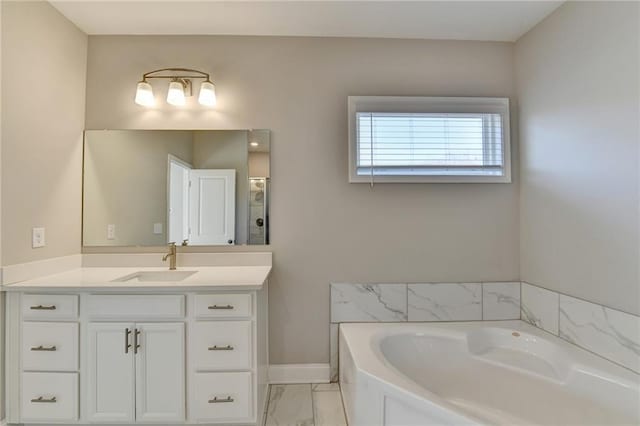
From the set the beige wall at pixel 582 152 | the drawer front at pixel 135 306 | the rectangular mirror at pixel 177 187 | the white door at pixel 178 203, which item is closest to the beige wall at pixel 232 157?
the rectangular mirror at pixel 177 187

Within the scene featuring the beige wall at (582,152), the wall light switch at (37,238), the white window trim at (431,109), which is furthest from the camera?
the white window trim at (431,109)

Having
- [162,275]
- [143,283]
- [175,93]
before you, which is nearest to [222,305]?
[143,283]

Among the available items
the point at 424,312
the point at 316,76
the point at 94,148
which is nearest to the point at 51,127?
the point at 94,148

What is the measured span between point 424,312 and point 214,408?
145 centimetres

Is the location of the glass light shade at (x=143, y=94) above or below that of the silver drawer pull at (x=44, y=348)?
above

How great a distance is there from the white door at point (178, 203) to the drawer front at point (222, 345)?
75 centimetres

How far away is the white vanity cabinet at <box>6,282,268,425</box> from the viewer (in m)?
1.68

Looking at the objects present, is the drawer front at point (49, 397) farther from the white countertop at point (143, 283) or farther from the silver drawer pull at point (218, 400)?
the silver drawer pull at point (218, 400)

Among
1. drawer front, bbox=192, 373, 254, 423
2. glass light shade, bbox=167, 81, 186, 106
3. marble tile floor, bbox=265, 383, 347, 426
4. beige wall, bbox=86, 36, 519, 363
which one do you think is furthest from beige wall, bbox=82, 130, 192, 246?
marble tile floor, bbox=265, 383, 347, 426

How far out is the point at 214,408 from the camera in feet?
5.59

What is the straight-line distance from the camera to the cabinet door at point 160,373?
1.68 m

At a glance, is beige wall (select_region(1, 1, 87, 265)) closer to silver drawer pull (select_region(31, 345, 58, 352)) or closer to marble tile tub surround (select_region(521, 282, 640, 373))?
silver drawer pull (select_region(31, 345, 58, 352))

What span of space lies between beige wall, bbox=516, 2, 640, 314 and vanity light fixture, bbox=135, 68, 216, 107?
2.16 meters

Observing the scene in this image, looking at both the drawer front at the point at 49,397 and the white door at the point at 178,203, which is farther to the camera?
the white door at the point at 178,203
